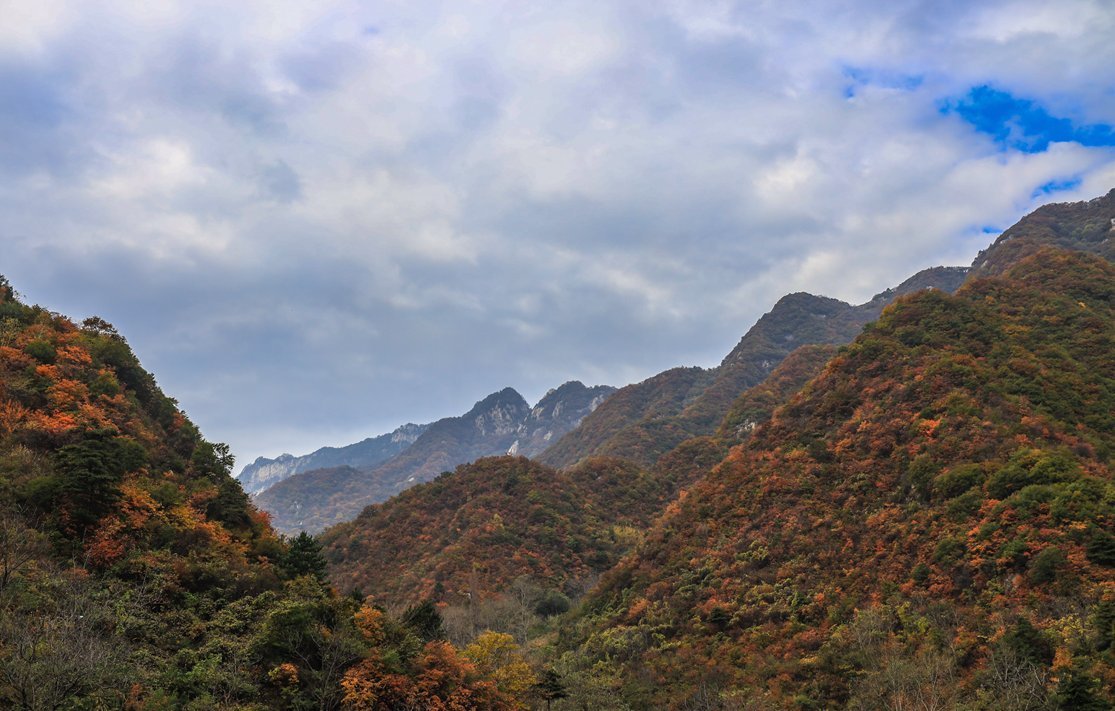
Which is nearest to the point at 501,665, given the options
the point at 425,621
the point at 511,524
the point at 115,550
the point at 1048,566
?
the point at 425,621

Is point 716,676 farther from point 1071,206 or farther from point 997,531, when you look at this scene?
point 1071,206

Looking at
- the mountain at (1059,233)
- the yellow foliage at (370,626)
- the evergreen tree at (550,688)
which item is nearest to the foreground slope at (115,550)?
the yellow foliage at (370,626)

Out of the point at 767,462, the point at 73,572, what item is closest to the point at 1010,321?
the point at 767,462

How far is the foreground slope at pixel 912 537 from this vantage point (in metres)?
25.0

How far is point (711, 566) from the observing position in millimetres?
43781

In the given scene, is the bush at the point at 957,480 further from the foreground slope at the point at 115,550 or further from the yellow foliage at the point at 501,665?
the foreground slope at the point at 115,550

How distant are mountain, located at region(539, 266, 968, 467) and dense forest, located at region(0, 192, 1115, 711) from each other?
80.7 meters

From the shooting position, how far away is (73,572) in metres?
21.4

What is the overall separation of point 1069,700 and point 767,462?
104 ft

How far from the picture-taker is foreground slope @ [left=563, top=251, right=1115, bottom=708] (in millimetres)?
25031

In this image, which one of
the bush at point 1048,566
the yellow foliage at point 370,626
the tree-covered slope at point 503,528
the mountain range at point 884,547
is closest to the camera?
the mountain range at point 884,547

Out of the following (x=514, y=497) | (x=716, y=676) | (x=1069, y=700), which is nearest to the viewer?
(x=1069, y=700)

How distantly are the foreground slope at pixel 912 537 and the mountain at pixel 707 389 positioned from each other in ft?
267

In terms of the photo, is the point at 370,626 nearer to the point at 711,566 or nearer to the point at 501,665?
the point at 501,665
